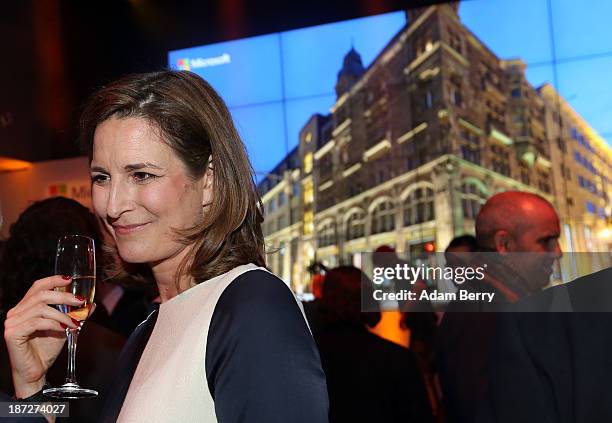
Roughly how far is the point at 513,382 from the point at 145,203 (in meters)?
0.97

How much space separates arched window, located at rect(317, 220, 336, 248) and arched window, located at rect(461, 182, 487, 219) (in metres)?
1.04

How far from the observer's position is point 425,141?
18.0ft

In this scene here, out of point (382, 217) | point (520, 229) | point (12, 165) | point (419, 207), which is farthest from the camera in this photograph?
point (382, 217)

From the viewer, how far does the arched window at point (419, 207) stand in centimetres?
543

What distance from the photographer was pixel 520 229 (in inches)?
81.4

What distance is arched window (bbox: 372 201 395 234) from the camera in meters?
5.57

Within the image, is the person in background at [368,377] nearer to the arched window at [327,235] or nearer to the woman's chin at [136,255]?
the woman's chin at [136,255]

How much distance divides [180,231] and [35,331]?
46cm

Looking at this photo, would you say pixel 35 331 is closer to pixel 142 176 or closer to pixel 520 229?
pixel 142 176

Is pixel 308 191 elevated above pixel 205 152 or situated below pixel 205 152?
above

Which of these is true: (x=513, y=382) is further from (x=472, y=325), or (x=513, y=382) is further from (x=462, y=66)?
(x=462, y=66)

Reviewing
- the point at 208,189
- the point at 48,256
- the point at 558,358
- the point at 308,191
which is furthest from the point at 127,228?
the point at 308,191

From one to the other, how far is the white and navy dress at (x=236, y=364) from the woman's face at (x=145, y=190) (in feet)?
0.44

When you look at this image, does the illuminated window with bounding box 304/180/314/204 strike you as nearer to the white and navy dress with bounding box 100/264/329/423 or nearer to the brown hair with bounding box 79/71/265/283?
the brown hair with bounding box 79/71/265/283
